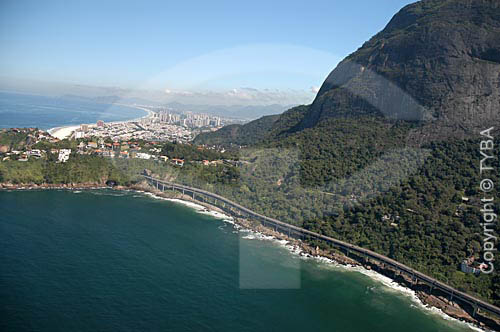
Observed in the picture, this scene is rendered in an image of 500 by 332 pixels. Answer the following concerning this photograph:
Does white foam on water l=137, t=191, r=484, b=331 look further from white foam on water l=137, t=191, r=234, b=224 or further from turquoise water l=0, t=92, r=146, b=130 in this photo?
turquoise water l=0, t=92, r=146, b=130

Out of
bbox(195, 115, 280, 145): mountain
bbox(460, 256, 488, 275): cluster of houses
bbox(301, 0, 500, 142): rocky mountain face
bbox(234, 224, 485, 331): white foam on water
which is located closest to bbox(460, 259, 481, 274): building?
bbox(460, 256, 488, 275): cluster of houses

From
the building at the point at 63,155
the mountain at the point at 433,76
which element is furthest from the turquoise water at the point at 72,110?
the mountain at the point at 433,76

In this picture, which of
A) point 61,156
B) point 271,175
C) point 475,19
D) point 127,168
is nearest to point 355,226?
point 271,175

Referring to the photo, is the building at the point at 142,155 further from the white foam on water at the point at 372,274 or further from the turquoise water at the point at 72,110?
the turquoise water at the point at 72,110

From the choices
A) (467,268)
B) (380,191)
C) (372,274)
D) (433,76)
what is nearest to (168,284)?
(372,274)

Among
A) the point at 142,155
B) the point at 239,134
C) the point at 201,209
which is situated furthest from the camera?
the point at 239,134

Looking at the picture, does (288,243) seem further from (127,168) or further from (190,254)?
(127,168)

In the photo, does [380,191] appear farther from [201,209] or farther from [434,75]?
[201,209]
